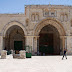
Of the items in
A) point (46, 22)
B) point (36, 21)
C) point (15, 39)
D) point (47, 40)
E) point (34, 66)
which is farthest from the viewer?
point (47, 40)

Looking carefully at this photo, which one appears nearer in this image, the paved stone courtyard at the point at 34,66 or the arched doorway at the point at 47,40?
the paved stone courtyard at the point at 34,66

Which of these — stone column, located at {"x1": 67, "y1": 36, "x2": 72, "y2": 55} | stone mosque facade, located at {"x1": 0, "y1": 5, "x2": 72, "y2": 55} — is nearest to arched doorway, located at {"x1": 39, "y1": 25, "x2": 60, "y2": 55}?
stone mosque facade, located at {"x1": 0, "y1": 5, "x2": 72, "y2": 55}

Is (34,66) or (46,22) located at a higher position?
(46,22)

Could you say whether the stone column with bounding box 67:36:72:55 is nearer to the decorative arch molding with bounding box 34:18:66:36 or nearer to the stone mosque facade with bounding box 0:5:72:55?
the stone mosque facade with bounding box 0:5:72:55

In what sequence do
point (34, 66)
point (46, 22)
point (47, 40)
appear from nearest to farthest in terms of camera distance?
point (34, 66), point (46, 22), point (47, 40)

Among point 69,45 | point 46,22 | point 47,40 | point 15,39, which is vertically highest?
point 46,22

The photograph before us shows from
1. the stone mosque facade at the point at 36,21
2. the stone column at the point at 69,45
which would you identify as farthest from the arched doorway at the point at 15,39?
the stone column at the point at 69,45

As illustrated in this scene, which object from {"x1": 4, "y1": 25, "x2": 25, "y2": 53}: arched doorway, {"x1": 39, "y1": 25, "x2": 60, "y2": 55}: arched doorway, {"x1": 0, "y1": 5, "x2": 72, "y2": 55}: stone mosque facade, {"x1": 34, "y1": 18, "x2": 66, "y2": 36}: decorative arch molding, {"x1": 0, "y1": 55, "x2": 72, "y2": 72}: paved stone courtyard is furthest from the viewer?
{"x1": 39, "y1": 25, "x2": 60, "y2": 55}: arched doorway

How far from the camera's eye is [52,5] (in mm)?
20016

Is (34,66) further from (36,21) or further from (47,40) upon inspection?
(47,40)

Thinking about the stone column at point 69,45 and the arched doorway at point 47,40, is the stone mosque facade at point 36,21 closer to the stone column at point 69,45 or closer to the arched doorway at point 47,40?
the stone column at point 69,45

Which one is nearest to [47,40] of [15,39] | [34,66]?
[15,39]

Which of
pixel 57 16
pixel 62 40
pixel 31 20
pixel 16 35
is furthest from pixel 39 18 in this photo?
pixel 16 35

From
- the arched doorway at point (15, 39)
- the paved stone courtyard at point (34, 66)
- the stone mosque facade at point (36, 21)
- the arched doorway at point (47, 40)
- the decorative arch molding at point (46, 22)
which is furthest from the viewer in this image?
the arched doorway at point (47, 40)
